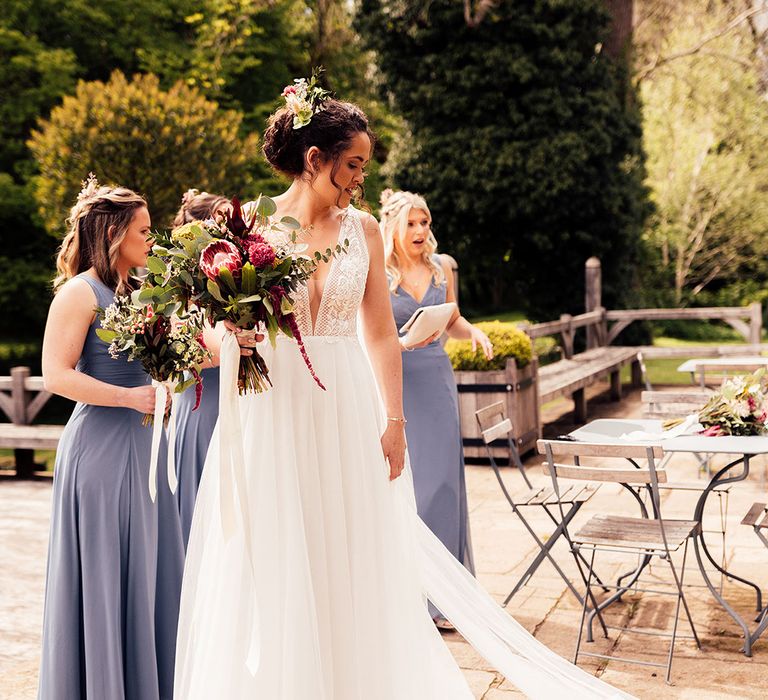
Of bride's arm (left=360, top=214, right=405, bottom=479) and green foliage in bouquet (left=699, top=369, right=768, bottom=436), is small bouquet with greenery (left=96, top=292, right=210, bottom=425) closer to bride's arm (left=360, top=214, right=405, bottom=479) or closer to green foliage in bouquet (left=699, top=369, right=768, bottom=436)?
bride's arm (left=360, top=214, right=405, bottom=479)

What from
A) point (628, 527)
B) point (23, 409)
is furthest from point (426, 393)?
point (23, 409)

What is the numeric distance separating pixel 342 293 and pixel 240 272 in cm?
46

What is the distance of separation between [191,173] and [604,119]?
800 cm

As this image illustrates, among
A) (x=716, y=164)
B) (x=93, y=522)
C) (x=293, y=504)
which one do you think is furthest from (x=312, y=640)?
(x=716, y=164)

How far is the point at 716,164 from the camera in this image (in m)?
26.0

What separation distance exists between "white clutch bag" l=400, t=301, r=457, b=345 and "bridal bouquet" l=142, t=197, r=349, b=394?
5.93 feet

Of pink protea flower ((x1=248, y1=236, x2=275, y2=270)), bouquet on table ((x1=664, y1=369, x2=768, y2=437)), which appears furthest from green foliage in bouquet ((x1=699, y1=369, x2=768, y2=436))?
pink protea flower ((x1=248, y1=236, x2=275, y2=270))

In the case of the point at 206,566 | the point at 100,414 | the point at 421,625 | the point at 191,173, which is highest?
the point at 191,173

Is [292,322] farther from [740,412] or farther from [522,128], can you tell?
[522,128]

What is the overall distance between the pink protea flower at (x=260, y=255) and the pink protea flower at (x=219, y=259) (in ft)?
0.12

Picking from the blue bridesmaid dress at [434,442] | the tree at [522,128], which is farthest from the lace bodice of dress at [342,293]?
the tree at [522,128]

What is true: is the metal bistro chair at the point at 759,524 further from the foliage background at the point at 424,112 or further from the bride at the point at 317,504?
the foliage background at the point at 424,112

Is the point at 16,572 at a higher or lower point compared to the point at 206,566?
lower

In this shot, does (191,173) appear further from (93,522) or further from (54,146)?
(93,522)
